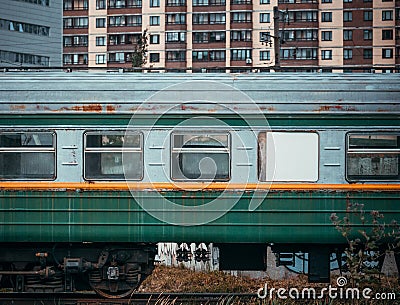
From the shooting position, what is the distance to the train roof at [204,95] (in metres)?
10.9

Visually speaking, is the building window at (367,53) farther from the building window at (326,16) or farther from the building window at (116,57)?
the building window at (116,57)

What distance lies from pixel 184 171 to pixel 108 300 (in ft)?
7.33

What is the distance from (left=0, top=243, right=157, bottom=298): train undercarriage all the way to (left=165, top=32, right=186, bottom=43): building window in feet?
173

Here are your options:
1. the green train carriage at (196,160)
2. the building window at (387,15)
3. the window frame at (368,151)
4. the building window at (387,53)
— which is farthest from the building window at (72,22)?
the window frame at (368,151)

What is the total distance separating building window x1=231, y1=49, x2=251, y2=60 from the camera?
202 feet

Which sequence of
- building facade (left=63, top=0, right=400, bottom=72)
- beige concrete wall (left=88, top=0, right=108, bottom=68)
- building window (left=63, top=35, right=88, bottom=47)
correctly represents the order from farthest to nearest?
building window (left=63, top=35, right=88, bottom=47) → beige concrete wall (left=88, top=0, right=108, bottom=68) → building facade (left=63, top=0, right=400, bottom=72)

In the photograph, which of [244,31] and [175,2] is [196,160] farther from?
[175,2]

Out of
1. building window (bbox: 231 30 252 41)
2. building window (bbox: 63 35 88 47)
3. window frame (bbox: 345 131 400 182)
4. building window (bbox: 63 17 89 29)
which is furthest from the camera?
building window (bbox: 63 17 89 29)

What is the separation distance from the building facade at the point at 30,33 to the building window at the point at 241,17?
14.0m

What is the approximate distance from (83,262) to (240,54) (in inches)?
2045

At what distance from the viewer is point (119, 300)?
11.2 meters

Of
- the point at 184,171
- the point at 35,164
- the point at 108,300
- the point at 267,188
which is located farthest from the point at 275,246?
the point at 35,164

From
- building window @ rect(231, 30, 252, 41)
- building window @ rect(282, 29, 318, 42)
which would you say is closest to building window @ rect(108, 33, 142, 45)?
building window @ rect(231, 30, 252, 41)

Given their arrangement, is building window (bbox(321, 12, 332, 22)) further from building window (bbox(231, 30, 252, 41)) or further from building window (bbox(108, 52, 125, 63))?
building window (bbox(108, 52, 125, 63))
